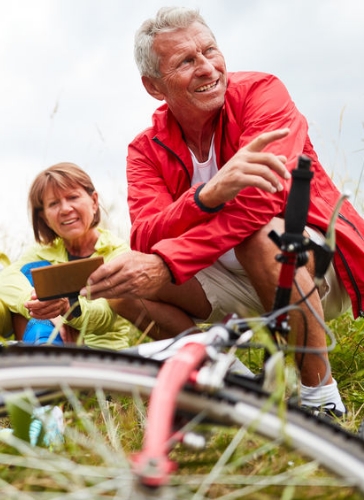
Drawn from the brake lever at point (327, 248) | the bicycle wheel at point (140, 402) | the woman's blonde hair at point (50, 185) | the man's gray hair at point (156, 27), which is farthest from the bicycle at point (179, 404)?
the woman's blonde hair at point (50, 185)

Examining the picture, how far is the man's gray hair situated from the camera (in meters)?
2.74

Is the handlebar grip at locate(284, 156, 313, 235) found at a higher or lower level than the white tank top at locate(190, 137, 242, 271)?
higher

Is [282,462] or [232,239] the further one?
[232,239]

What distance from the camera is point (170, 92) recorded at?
2795 millimetres

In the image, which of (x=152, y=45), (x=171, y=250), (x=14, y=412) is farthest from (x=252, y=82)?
(x=14, y=412)

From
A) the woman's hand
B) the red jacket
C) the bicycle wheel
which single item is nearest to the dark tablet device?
the red jacket

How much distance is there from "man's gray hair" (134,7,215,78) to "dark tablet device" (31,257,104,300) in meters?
0.99

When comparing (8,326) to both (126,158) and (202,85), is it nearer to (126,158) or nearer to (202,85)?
(126,158)

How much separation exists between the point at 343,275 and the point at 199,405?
1525 millimetres

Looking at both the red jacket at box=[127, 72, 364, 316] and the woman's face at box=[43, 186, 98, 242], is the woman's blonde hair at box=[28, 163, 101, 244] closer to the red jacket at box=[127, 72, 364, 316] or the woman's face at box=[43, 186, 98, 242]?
the woman's face at box=[43, 186, 98, 242]

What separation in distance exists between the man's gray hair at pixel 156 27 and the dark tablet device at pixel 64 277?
994 mm

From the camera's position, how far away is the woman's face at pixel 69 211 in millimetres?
3414

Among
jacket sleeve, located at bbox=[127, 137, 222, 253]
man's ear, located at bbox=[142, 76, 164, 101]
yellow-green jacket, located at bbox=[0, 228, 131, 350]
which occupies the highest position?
man's ear, located at bbox=[142, 76, 164, 101]

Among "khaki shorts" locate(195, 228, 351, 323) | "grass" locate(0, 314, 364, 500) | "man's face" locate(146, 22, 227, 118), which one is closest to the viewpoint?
"grass" locate(0, 314, 364, 500)
